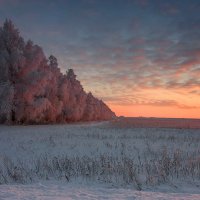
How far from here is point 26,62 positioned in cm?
3859

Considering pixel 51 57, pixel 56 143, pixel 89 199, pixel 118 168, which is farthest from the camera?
pixel 51 57

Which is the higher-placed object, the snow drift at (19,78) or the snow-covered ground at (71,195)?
the snow drift at (19,78)

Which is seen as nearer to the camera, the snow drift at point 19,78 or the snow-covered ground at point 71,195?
the snow-covered ground at point 71,195

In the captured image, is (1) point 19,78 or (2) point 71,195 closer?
(2) point 71,195

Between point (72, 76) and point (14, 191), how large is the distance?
203 feet

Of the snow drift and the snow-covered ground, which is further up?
the snow drift

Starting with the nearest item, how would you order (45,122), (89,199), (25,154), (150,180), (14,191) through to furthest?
(89,199) < (14,191) < (150,180) < (25,154) < (45,122)

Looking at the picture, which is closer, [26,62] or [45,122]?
[26,62]

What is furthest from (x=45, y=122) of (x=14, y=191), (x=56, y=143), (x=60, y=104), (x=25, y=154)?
(x=14, y=191)

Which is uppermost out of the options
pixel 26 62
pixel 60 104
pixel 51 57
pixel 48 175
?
pixel 51 57

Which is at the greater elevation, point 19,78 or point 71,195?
point 19,78

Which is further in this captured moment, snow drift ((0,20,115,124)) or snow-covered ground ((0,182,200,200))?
snow drift ((0,20,115,124))

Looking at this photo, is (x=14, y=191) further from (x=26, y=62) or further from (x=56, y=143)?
(x=26, y=62)

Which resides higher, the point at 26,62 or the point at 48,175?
the point at 26,62
